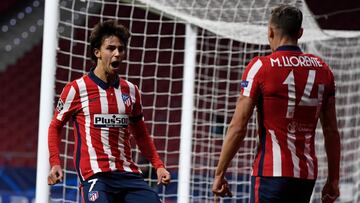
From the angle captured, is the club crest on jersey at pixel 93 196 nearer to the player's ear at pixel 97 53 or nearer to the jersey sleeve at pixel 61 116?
the jersey sleeve at pixel 61 116

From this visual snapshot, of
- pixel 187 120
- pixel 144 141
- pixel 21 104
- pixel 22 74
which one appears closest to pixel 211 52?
pixel 187 120

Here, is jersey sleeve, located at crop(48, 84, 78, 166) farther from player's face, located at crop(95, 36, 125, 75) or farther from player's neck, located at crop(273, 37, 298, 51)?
player's neck, located at crop(273, 37, 298, 51)

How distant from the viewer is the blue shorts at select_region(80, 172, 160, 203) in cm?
368

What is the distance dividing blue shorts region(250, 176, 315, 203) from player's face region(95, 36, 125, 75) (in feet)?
3.72

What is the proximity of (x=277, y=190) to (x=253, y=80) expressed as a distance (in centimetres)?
45

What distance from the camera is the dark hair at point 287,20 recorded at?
10.0 ft

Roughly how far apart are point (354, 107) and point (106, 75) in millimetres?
4613

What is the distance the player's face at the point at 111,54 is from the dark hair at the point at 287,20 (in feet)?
3.46

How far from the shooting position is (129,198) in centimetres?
371

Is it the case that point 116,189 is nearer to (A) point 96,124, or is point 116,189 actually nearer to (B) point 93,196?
(B) point 93,196

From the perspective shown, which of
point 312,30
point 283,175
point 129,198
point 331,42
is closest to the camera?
point 283,175

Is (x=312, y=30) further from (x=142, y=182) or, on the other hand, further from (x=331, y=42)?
(x=142, y=182)

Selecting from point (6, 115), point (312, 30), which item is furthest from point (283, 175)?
point (6, 115)

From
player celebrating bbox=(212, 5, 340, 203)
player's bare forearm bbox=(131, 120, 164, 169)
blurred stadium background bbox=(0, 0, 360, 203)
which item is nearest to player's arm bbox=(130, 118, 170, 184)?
player's bare forearm bbox=(131, 120, 164, 169)
